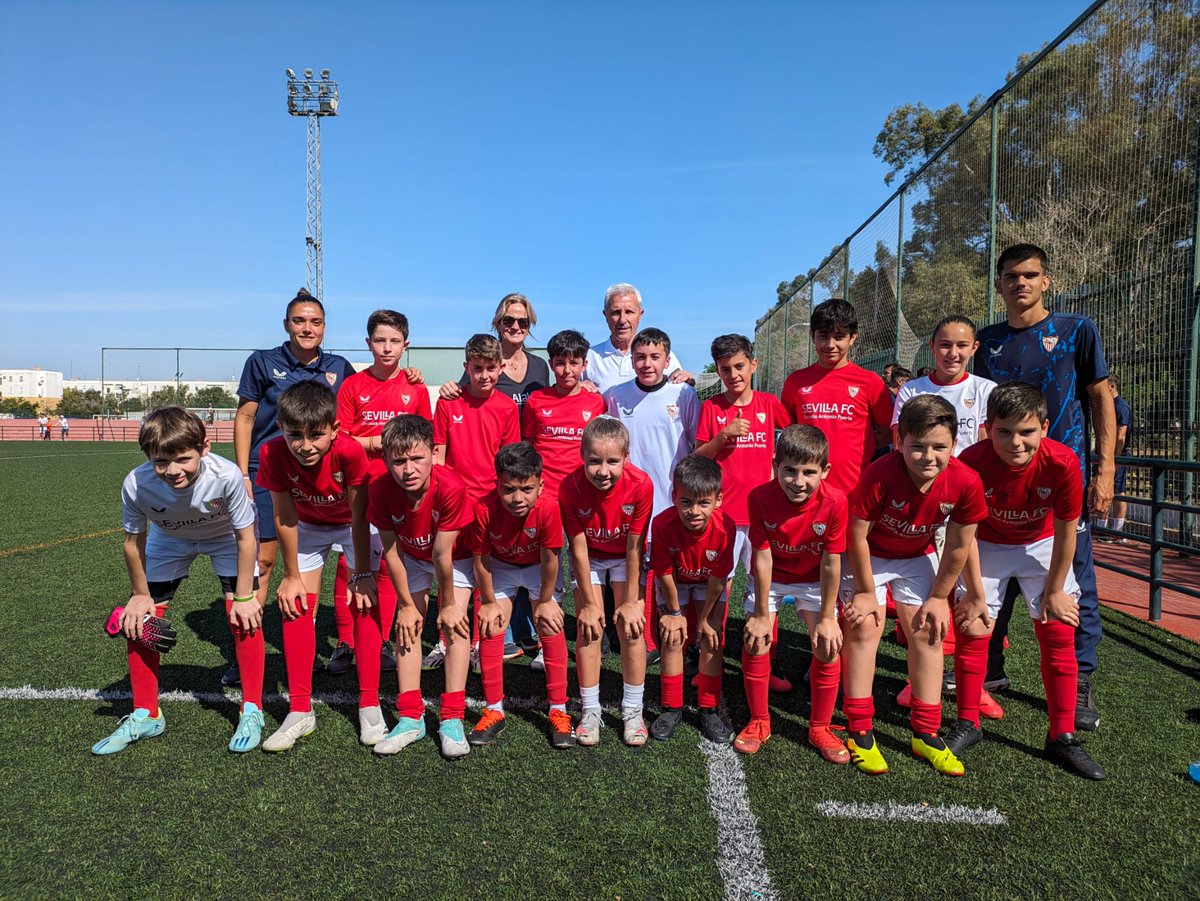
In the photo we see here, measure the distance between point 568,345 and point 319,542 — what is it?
168 centimetres

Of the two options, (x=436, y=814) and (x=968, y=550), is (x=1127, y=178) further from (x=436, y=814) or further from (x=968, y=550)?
(x=436, y=814)

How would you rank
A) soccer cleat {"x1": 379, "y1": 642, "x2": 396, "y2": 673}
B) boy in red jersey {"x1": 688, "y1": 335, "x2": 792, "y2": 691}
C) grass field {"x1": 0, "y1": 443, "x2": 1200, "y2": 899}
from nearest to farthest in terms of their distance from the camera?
grass field {"x1": 0, "y1": 443, "x2": 1200, "y2": 899} → boy in red jersey {"x1": 688, "y1": 335, "x2": 792, "y2": 691} → soccer cleat {"x1": 379, "y1": 642, "x2": 396, "y2": 673}

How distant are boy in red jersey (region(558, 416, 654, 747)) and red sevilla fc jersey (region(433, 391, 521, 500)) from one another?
30.2 inches

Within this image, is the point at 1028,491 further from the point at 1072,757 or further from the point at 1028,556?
the point at 1072,757

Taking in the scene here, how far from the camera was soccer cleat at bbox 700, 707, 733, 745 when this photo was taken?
3277mm

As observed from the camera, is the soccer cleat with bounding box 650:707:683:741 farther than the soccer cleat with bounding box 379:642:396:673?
No

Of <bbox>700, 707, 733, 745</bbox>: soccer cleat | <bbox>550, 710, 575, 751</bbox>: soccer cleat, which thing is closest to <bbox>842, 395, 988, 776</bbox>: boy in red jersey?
<bbox>700, 707, 733, 745</bbox>: soccer cleat

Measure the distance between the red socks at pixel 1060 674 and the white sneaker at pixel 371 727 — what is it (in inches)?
117

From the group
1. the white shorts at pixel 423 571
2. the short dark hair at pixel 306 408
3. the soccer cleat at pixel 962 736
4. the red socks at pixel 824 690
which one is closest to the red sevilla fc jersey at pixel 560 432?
the white shorts at pixel 423 571

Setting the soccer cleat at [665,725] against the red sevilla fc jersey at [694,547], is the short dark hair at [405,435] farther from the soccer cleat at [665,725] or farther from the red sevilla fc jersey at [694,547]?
the soccer cleat at [665,725]

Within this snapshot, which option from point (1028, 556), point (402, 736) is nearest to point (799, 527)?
point (1028, 556)

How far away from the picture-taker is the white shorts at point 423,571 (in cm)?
341

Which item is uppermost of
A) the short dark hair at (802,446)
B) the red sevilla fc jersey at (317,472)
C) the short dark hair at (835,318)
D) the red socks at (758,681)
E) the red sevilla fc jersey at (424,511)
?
the short dark hair at (835,318)

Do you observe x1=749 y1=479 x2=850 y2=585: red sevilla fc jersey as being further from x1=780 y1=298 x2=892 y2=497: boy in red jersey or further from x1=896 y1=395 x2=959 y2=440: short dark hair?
x1=780 y1=298 x2=892 y2=497: boy in red jersey
